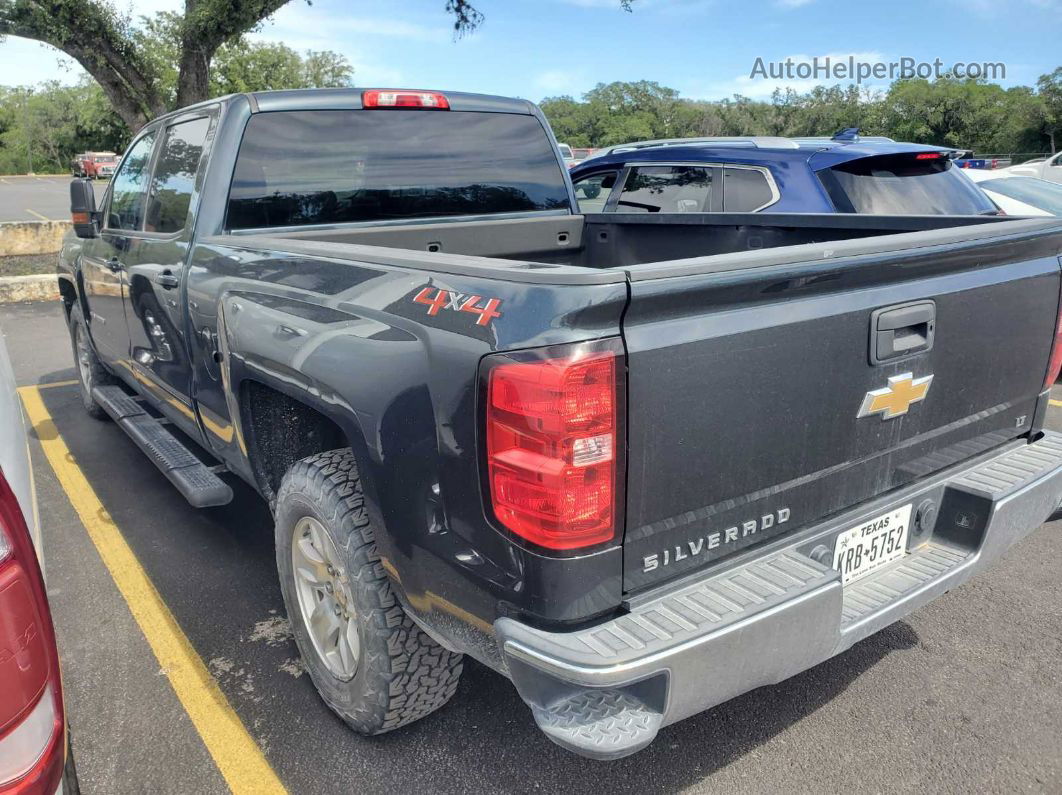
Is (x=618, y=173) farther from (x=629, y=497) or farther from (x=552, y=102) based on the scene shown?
(x=552, y=102)

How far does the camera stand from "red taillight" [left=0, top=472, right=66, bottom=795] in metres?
1.32

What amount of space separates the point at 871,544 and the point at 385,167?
8.38ft

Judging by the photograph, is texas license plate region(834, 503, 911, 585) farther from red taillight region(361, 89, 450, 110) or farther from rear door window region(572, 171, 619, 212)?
rear door window region(572, 171, 619, 212)

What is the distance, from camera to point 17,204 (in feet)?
104

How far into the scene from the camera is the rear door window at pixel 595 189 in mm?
7164

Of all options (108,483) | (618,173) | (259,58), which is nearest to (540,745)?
(108,483)

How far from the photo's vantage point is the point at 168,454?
375 centimetres

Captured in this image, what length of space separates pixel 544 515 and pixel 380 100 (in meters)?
2.55

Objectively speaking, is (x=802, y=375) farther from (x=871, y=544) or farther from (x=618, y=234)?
(x=618, y=234)

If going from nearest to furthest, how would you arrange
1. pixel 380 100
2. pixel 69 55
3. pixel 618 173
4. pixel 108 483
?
pixel 380 100 → pixel 108 483 → pixel 618 173 → pixel 69 55

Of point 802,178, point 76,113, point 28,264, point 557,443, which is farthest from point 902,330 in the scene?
point 76,113

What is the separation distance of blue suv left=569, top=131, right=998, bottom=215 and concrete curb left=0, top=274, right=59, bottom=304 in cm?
872

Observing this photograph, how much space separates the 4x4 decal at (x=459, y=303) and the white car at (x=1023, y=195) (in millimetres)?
7267

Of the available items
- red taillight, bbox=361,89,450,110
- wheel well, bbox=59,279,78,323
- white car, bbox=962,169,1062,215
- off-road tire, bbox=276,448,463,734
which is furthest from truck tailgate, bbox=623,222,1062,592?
white car, bbox=962,169,1062,215
